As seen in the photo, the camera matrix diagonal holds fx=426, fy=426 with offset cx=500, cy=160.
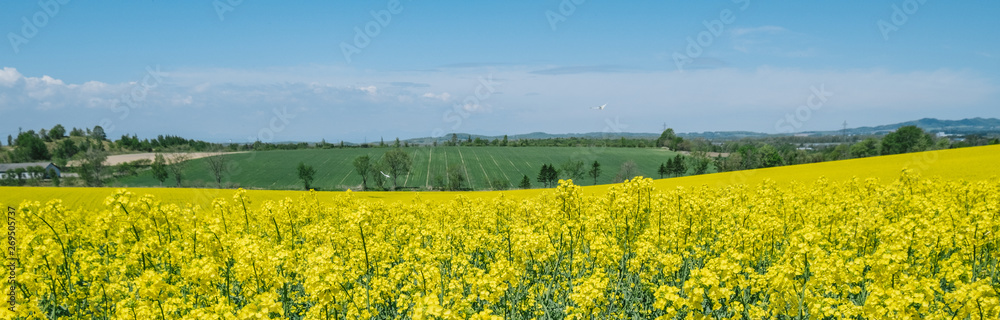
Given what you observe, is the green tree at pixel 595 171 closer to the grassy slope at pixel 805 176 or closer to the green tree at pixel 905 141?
the green tree at pixel 905 141

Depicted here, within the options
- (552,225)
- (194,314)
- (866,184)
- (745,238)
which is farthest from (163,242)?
(866,184)

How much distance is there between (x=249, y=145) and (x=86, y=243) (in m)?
158

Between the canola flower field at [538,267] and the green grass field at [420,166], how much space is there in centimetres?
8085

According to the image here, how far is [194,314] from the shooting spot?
5602 mm

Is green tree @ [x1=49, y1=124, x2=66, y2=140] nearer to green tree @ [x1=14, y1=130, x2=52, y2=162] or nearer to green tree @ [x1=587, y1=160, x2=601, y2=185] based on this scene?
green tree @ [x1=14, y1=130, x2=52, y2=162]

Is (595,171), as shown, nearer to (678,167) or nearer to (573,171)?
(573,171)

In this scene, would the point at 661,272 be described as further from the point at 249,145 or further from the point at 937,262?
the point at 249,145

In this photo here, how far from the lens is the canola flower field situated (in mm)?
6176

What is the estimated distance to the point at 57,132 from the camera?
157 metres

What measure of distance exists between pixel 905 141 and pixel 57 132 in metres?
254

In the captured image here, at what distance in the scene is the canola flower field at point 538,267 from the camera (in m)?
6.18

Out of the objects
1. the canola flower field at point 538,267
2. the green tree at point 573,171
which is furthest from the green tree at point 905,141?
the canola flower field at point 538,267

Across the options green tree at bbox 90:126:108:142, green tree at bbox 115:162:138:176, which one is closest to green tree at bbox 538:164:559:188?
green tree at bbox 115:162:138:176

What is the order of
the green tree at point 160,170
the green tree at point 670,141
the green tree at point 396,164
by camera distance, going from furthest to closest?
1. the green tree at point 670,141
2. the green tree at point 396,164
3. the green tree at point 160,170
